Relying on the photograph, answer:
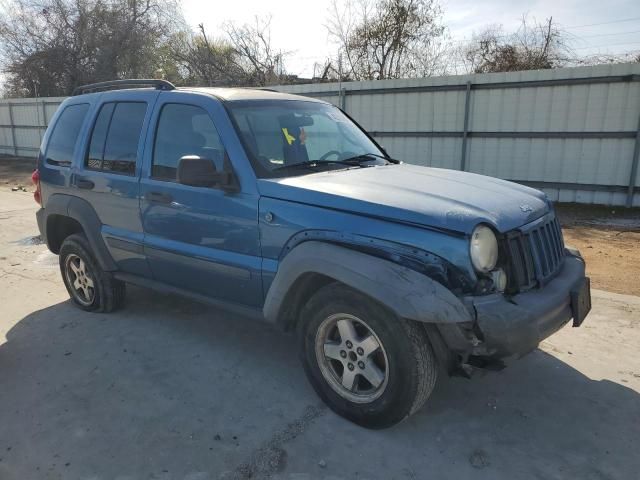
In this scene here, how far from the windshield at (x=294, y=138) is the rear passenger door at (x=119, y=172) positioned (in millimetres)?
952

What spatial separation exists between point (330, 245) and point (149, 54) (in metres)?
27.3

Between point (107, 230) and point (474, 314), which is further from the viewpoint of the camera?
point (107, 230)

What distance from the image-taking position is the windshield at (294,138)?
3350mm

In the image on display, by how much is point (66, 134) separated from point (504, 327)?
421cm

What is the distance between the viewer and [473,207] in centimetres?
277

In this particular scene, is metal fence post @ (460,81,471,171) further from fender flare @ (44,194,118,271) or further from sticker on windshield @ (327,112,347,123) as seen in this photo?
fender flare @ (44,194,118,271)

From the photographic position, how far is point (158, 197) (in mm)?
3715

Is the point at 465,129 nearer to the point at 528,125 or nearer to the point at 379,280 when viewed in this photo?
the point at 528,125

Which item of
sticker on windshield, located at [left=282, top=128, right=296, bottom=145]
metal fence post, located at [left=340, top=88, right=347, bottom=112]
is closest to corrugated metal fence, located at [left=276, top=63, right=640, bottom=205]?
metal fence post, located at [left=340, top=88, right=347, bottom=112]

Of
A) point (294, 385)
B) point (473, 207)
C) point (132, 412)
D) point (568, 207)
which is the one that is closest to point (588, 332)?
point (473, 207)

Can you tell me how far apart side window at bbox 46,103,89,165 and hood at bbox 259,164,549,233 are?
2.41 m

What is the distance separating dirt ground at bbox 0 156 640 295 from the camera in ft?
18.3

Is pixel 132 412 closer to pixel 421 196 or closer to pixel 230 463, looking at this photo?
pixel 230 463

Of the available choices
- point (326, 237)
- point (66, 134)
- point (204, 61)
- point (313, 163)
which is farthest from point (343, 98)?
point (204, 61)
